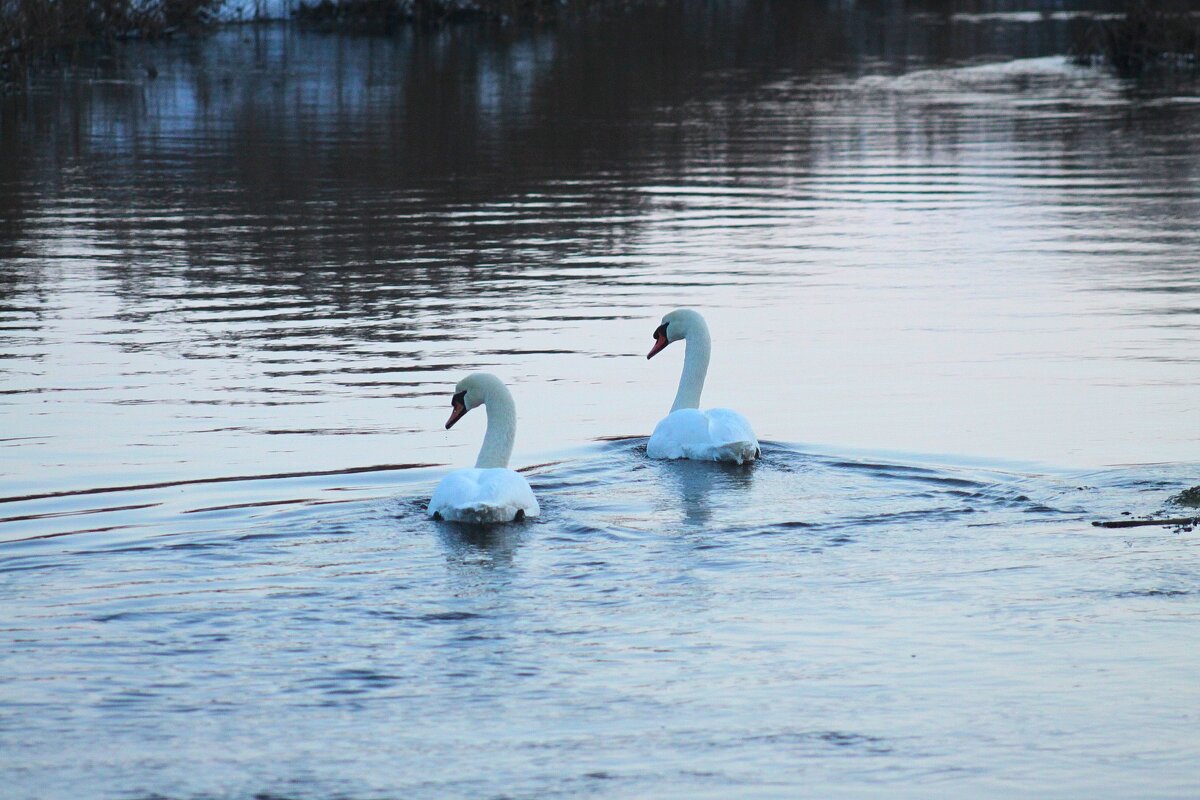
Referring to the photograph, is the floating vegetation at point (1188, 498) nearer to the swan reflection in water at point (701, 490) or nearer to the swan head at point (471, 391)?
the swan reflection in water at point (701, 490)

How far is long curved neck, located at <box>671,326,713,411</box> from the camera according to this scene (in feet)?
37.1

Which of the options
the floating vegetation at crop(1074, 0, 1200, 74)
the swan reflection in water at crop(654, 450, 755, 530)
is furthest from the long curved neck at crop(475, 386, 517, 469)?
the floating vegetation at crop(1074, 0, 1200, 74)

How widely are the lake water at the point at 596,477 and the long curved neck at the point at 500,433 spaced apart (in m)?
0.39

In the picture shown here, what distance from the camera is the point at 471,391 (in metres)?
9.94

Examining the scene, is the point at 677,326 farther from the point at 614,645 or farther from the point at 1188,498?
the point at 614,645

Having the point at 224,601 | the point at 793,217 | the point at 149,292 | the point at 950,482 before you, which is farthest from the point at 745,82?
the point at 224,601

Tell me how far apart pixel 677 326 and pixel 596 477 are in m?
1.93

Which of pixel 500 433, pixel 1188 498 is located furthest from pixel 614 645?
pixel 1188 498

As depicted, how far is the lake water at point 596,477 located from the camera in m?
6.44

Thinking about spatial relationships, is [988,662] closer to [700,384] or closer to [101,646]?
[101,646]

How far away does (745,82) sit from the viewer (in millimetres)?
37094

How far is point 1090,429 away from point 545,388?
3523 millimetres

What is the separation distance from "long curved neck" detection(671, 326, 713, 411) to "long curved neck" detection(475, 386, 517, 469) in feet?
6.00

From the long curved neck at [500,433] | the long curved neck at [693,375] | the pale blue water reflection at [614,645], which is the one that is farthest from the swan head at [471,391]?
the long curved neck at [693,375]
